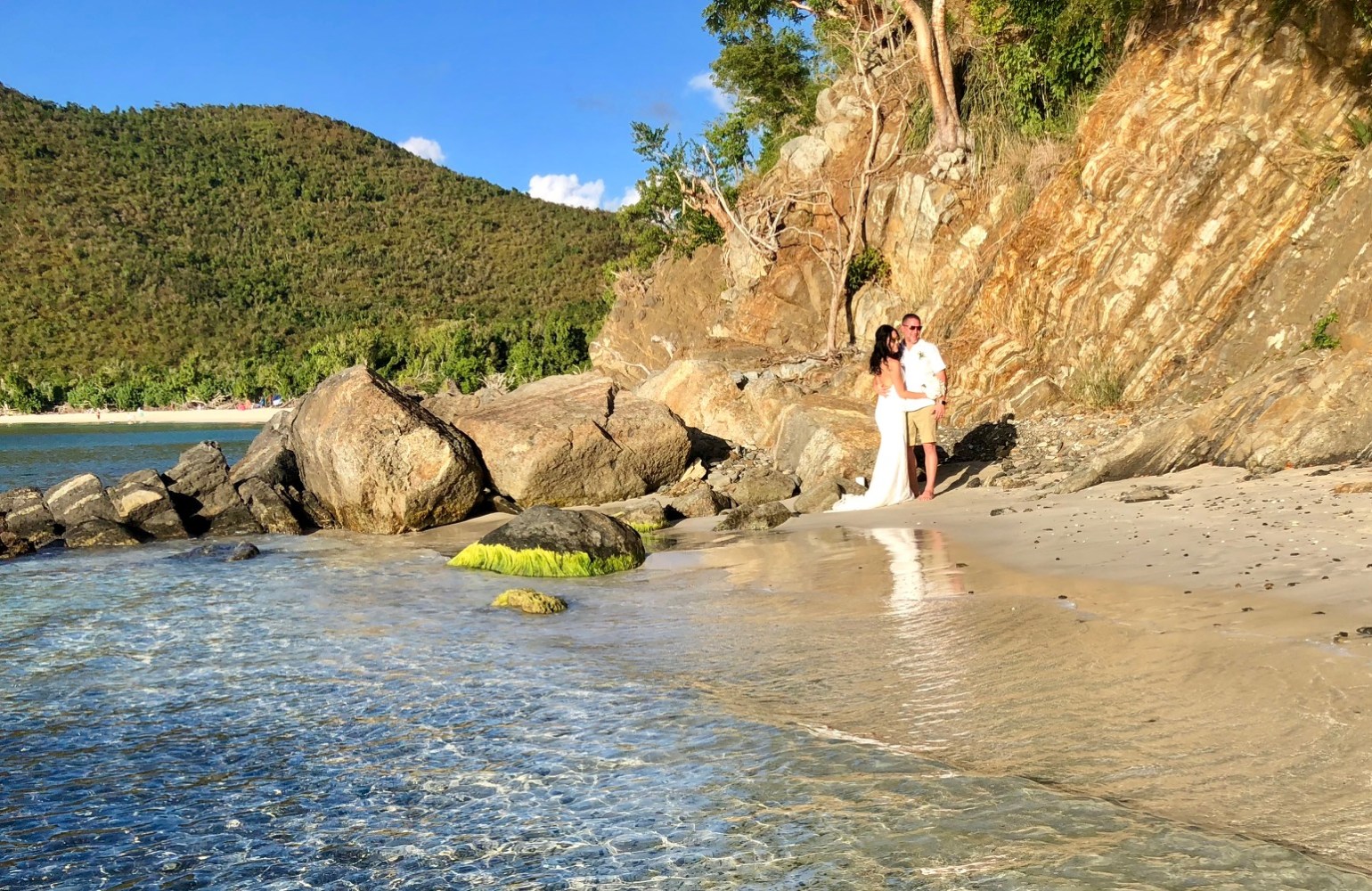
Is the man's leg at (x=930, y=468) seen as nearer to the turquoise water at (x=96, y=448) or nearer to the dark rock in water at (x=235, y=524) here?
the dark rock in water at (x=235, y=524)

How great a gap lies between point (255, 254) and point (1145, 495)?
98840mm

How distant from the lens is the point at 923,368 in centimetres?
1166

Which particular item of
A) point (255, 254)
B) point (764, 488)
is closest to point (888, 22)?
point (764, 488)

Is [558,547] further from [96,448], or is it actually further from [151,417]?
[151,417]

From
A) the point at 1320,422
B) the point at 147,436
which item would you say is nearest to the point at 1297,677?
the point at 1320,422

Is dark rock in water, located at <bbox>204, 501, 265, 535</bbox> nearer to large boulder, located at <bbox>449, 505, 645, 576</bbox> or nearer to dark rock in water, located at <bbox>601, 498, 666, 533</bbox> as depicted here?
dark rock in water, located at <bbox>601, 498, 666, 533</bbox>

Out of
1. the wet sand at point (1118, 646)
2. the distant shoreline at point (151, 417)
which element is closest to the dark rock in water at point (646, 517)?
the wet sand at point (1118, 646)

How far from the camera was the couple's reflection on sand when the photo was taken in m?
7.32

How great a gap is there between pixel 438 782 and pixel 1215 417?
Result: 877 cm

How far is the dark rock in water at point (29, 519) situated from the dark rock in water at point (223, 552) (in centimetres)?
271

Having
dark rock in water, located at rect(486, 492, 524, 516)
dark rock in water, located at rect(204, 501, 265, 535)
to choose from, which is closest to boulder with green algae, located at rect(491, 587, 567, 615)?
dark rock in water, located at rect(486, 492, 524, 516)

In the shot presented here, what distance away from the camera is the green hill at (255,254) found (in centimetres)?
7725

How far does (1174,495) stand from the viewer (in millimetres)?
9422

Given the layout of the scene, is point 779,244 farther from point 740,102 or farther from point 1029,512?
point 1029,512
